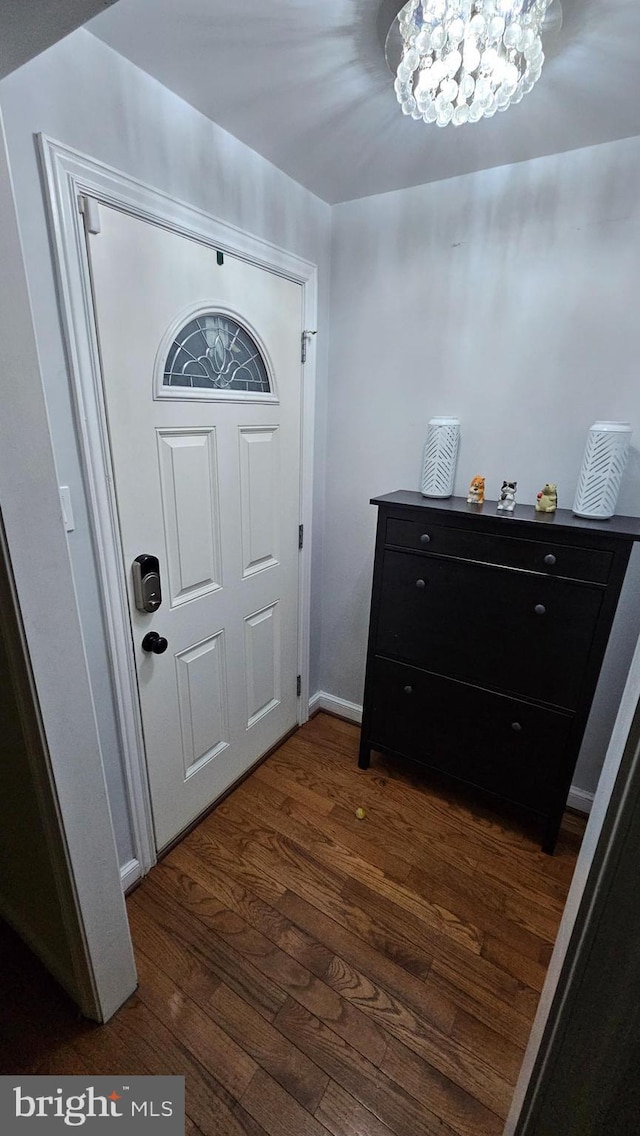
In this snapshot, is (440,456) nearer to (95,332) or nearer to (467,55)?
(467,55)

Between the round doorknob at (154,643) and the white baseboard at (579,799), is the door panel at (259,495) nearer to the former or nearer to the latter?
the round doorknob at (154,643)

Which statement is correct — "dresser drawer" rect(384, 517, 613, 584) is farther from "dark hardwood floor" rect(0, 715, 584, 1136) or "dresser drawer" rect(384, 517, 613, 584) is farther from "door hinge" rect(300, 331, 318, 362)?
"dark hardwood floor" rect(0, 715, 584, 1136)

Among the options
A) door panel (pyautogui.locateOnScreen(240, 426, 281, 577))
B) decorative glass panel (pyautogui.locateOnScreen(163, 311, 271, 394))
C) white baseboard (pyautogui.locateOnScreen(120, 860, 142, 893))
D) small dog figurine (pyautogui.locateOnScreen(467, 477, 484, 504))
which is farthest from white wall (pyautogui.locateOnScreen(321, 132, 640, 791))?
white baseboard (pyautogui.locateOnScreen(120, 860, 142, 893))

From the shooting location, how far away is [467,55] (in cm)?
92

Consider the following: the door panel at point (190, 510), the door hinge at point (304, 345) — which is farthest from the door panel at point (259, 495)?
the door hinge at point (304, 345)

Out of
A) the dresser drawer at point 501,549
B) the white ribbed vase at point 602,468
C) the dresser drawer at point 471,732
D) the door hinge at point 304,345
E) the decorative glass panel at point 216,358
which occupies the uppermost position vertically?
the door hinge at point 304,345

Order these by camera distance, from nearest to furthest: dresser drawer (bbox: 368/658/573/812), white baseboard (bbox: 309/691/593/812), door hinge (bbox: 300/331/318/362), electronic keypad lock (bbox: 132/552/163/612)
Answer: electronic keypad lock (bbox: 132/552/163/612) → dresser drawer (bbox: 368/658/573/812) → door hinge (bbox: 300/331/318/362) → white baseboard (bbox: 309/691/593/812)

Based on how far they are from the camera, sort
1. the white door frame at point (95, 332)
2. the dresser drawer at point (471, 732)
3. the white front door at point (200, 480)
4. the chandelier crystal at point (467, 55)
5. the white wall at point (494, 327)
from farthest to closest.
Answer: the dresser drawer at point (471, 732), the white wall at point (494, 327), the white front door at point (200, 480), the white door frame at point (95, 332), the chandelier crystal at point (467, 55)

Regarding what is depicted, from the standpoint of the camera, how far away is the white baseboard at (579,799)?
1.82 m

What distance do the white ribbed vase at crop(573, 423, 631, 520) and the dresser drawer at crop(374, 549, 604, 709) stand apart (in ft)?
0.89

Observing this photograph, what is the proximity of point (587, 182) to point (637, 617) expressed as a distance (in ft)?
4.64

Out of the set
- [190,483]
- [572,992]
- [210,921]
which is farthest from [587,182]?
[210,921]

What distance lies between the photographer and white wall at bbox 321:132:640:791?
1.46 metres

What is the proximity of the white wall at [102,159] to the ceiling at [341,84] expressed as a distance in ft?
0.16
